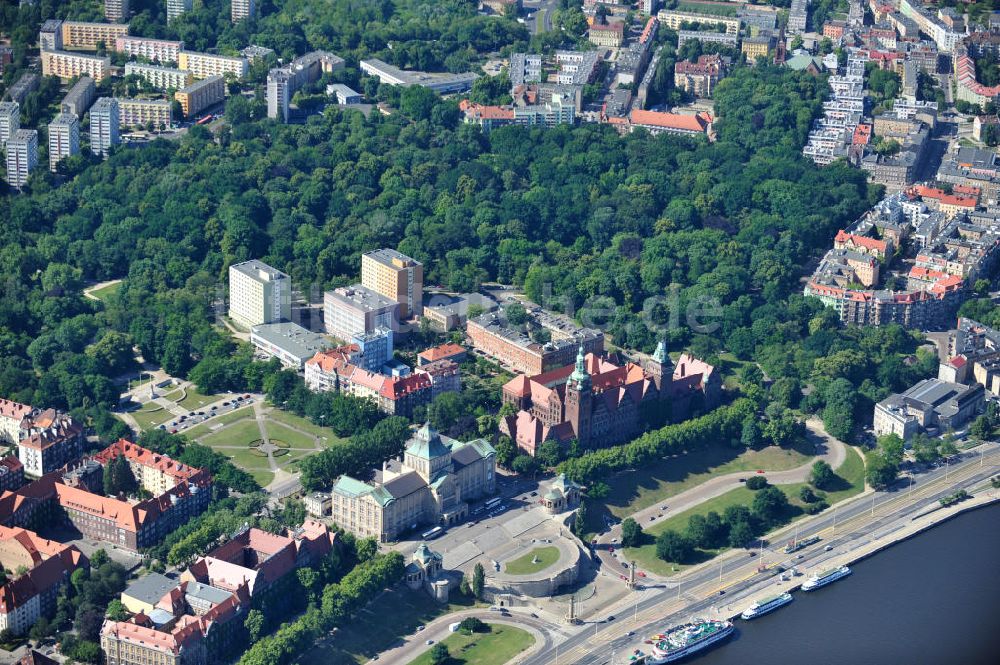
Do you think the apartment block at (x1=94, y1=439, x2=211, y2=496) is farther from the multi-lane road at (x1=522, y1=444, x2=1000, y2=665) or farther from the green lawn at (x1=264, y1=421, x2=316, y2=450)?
the multi-lane road at (x1=522, y1=444, x2=1000, y2=665)

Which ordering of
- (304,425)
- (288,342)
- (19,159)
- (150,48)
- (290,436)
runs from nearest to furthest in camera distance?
1. (290,436)
2. (304,425)
3. (288,342)
4. (19,159)
5. (150,48)

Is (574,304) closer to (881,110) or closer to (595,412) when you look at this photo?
(595,412)

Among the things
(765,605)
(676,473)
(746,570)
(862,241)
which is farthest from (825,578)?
(862,241)

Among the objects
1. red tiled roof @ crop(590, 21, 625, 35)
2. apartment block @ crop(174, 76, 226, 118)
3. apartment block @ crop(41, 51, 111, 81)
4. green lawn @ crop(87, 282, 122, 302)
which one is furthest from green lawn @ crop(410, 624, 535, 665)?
red tiled roof @ crop(590, 21, 625, 35)

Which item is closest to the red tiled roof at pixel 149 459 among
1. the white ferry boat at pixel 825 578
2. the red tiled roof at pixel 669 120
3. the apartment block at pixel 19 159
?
the white ferry boat at pixel 825 578

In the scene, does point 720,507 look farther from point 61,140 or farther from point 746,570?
point 61,140

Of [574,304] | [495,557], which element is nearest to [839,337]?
[574,304]

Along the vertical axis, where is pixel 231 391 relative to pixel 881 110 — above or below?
below
